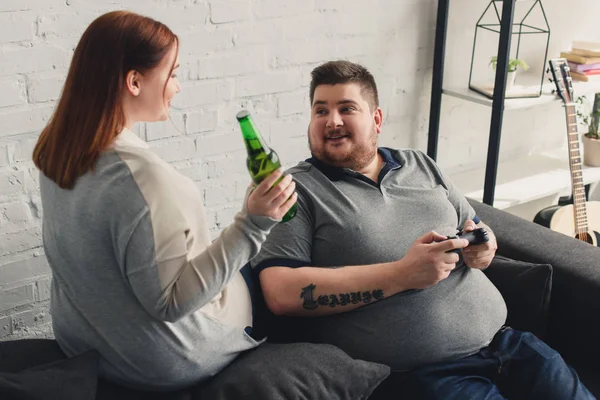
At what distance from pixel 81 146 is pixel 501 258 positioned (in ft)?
3.95

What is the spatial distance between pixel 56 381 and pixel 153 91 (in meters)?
0.54

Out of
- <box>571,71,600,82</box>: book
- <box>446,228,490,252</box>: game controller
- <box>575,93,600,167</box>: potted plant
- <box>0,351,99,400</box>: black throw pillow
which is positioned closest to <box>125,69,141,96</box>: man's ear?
<box>0,351,99,400</box>: black throw pillow

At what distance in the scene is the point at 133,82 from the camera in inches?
50.6

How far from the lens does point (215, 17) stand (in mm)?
2229

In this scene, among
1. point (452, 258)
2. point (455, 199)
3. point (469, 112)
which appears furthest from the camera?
point (469, 112)

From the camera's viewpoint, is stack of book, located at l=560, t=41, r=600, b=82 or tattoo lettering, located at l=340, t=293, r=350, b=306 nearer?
tattoo lettering, located at l=340, t=293, r=350, b=306

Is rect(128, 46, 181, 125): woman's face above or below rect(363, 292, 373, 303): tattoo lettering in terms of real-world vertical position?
above

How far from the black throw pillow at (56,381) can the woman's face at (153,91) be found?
0.45 m

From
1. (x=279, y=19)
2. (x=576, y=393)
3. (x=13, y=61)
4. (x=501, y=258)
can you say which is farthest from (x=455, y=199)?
(x=13, y=61)

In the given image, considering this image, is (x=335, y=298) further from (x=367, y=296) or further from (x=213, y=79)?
(x=213, y=79)

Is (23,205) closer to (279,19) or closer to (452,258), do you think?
(279,19)

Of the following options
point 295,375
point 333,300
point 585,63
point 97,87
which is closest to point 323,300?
point 333,300

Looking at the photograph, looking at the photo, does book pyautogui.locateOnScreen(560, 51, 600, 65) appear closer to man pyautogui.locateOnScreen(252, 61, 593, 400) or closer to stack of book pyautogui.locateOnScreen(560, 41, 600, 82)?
stack of book pyautogui.locateOnScreen(560, 41, 600, 82)

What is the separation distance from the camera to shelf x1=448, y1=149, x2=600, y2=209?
286 cm
